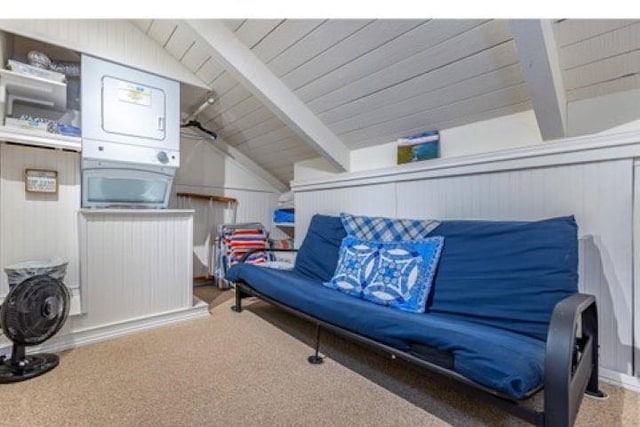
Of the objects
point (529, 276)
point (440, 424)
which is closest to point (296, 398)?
point (440, 424)

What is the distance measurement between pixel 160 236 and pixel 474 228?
2153 millimetres

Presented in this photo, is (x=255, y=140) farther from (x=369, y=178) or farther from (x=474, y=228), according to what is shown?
(x=474, y=228)

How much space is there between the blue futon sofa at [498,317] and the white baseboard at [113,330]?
0.77m

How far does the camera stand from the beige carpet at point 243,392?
1291 millimetres

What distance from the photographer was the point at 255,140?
3498mm

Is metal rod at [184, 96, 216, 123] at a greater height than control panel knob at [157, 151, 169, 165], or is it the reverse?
metal rod at [184, 96, 216, 123]

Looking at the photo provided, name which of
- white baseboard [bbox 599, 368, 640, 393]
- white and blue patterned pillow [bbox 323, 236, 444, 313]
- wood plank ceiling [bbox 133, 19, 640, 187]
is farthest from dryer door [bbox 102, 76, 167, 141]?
white baseboard [bbox 599, 368, 640, 393]

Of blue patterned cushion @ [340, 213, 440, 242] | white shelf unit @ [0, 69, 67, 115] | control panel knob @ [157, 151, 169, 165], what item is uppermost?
white shelf unit @ [0, 69, 67, 115]

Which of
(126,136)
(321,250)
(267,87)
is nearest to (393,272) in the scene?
(321,250)

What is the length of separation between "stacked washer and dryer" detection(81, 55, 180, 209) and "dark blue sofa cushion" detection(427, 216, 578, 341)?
214 centimetres

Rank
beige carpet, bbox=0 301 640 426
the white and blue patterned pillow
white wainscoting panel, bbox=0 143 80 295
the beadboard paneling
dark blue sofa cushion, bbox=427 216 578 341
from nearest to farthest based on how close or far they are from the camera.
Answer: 1. beige carpet, bbox=0 301 640 426
2. dark blue sofa cushion, bbox=427 216 578 341
3. the beadboard paneling
4. the white and blue patterned pillow
5. white wainscoting panel, bbox=0 143 80 295

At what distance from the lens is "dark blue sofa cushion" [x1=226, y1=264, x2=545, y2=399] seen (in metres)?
1.01

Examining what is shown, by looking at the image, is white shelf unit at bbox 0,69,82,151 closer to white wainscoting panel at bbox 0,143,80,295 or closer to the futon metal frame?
white wainscoting panel at bbox 0,143,80,295

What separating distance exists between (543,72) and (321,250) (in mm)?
1716
